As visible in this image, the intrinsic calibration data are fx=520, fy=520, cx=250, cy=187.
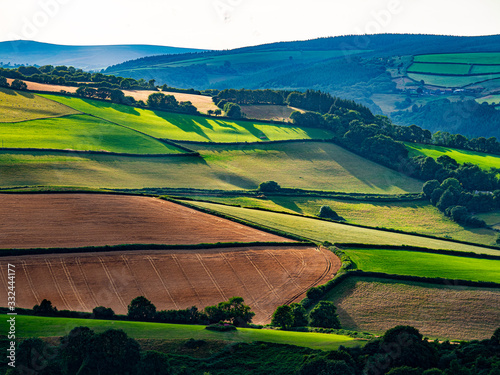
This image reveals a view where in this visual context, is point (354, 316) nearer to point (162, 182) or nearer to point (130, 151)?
point (162, 182)

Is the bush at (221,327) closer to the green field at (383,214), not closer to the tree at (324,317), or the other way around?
the tree at (324,317)

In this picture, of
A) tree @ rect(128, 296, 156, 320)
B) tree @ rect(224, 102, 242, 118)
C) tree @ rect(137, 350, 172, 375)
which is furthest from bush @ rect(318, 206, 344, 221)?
tree @ rect(137, 350, 172, 375)

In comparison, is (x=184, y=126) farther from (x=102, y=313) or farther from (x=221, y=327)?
(x=221, y=327)

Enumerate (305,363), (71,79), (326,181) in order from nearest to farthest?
(305,363) → (326,181) → (71,79)

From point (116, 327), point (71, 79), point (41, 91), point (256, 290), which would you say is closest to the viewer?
point (116, 327)

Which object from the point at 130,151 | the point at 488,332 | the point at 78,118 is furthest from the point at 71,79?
the point at 488,332

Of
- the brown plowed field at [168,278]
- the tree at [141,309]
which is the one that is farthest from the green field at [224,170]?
the tree at [141,309]
